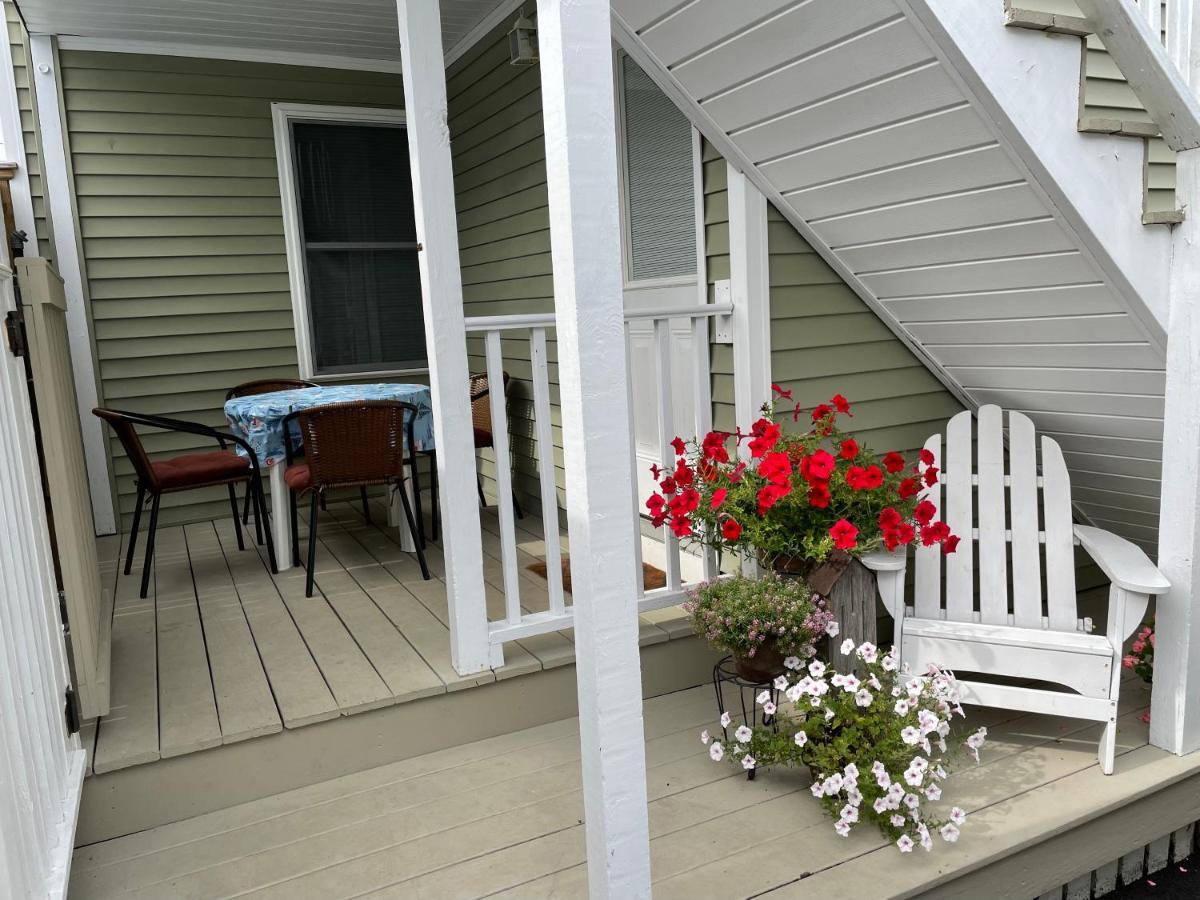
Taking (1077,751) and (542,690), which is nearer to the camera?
(1077,751)

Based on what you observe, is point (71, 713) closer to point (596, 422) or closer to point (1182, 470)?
point (596, 422)

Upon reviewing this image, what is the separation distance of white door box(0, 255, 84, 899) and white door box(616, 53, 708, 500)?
1884mm

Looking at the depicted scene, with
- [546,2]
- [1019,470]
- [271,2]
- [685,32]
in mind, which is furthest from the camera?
[271,2]

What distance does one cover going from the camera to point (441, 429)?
2.48 metres

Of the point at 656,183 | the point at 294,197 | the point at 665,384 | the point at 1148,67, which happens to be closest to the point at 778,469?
the point at 665,384

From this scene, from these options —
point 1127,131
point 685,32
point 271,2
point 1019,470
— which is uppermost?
Answer: point 271,2

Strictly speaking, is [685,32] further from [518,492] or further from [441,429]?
[518,492]

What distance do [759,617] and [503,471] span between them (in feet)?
2.86

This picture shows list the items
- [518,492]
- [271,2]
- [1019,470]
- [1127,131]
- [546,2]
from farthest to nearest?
[518,492] → [271,2] → [1019,470] → [1127,131] → [546,2]

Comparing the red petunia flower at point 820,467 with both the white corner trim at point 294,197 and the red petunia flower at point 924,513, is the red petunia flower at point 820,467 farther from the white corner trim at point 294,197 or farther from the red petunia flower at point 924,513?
the white corner trim at point 294,197

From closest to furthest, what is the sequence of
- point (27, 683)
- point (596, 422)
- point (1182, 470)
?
point (596, 422), point (27, 683), point (1182, 470)

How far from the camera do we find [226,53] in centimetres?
452

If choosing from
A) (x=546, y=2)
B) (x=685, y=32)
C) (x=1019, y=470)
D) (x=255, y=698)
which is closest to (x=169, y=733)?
(x=255, y=698)

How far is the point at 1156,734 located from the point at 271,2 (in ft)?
14.2
